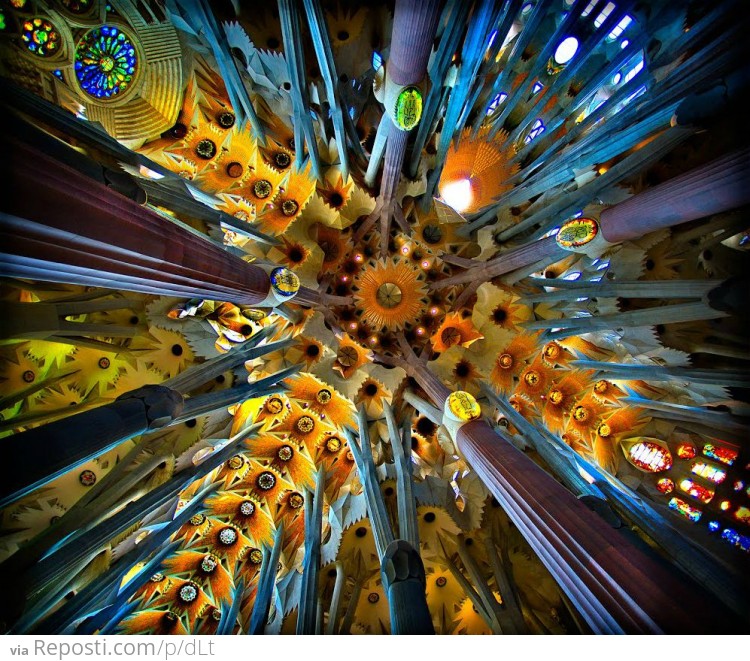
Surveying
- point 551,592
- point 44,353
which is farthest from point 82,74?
point 551,592

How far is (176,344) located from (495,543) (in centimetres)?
1038

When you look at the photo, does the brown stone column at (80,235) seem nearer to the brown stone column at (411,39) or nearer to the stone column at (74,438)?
the stone column at (74,438)

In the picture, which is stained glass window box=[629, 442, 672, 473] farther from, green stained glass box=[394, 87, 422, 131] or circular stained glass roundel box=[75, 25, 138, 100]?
circular stained glass roundel box=[75, 25, 138, 100]

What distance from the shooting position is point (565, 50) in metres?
9.04

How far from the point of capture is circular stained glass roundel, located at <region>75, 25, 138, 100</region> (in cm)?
715

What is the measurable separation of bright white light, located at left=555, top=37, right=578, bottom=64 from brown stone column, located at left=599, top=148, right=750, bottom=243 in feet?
20.5

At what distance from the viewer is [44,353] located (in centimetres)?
738

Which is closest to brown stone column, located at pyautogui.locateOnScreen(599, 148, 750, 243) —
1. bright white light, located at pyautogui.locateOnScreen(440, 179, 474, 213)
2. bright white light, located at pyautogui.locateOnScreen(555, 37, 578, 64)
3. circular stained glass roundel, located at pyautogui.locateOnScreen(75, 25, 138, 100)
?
bright white light, located at pyautogui.locateOnScreen(555, 37, 578, 64)

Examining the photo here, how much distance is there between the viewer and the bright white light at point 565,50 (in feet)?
29.2

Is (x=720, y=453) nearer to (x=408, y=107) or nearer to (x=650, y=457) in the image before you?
(x=650, y=457)

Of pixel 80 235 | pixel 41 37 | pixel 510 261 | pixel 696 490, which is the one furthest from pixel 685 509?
pixel 41 37

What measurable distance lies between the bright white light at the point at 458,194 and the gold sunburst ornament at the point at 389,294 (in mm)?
2556

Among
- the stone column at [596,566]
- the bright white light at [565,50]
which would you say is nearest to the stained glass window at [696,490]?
the stone column at [596,566]
